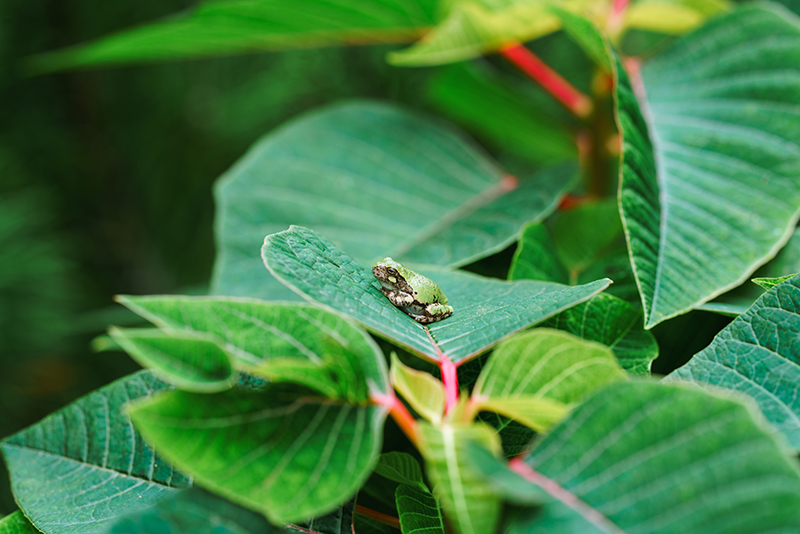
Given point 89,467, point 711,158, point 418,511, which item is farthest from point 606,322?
point 89,467

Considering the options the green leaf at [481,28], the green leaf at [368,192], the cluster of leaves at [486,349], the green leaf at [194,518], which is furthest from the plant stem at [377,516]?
the green leaf at [481,28]

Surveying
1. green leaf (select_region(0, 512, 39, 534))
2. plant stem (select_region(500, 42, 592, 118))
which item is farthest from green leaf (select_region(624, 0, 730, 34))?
green leaf (select_region(0, 512, 39, 534))

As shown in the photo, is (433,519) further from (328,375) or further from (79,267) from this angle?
(79,267)

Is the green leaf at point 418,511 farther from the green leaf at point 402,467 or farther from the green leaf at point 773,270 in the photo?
the green leaf at point 773,270

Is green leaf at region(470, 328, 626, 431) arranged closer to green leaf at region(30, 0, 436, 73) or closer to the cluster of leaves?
the cluster of leaves

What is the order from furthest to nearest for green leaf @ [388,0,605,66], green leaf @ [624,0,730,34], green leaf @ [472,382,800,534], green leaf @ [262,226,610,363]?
green leaf @ [624,0,730,34]
green leaf @ [388,0,605,66]
green leaf @ [262,226,610,363]
green leaf @ [472,382,800,534]

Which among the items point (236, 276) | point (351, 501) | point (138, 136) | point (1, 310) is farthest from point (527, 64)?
point (1, 310)
